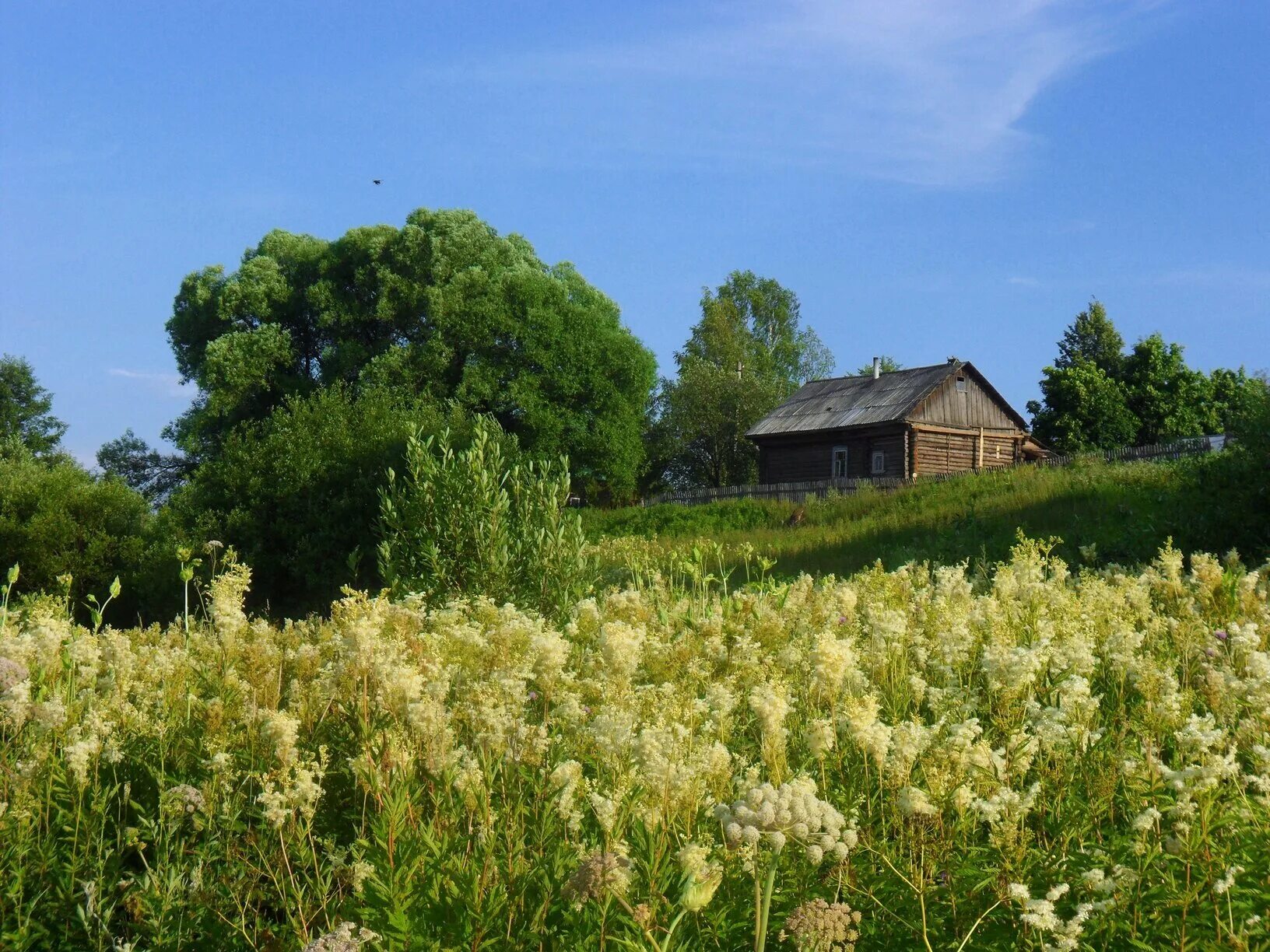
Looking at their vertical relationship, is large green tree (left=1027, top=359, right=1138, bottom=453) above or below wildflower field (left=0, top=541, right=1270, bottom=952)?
above


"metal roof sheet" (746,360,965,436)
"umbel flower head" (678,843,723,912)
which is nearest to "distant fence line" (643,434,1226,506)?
"metal roof sheet" (746,360,965,436)

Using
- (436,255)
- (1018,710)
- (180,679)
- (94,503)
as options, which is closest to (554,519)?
(180,679)

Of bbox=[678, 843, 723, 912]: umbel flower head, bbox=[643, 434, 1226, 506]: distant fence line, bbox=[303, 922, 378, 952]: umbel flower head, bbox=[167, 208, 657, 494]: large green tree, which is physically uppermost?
bbox=[167, 208, 657, 494]: large green tree

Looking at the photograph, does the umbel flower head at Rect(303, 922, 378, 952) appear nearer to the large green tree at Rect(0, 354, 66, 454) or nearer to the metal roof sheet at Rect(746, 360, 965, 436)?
the metal roof sheet at Rect(746, 360, 965, 436)

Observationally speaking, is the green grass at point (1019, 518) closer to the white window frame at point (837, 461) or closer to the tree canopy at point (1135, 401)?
the white window frame at point (837, 461)

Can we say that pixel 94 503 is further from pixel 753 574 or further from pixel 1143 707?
pixel 1143 707

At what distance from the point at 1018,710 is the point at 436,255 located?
41.0 meters

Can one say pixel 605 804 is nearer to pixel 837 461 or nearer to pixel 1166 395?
pixel 837 461

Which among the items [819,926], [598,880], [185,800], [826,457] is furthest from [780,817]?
[826,457]

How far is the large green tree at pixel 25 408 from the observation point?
61000mm

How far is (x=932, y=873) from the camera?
2795 mm

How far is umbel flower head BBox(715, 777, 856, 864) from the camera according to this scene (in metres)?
2.25

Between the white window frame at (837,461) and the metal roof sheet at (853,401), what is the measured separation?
1451mm

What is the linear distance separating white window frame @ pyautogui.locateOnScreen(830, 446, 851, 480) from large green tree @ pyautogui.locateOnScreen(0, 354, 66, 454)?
145 feet
